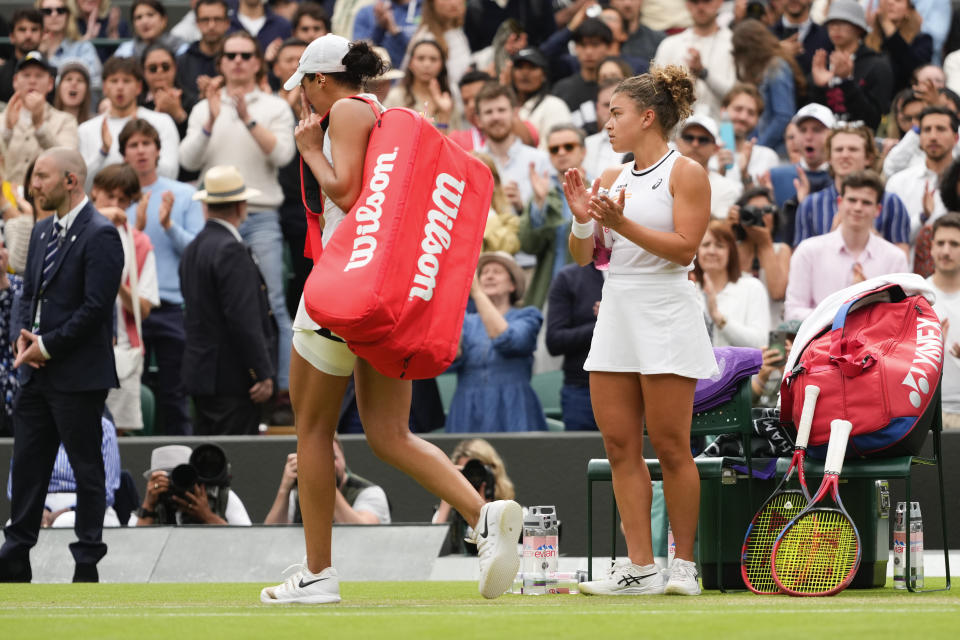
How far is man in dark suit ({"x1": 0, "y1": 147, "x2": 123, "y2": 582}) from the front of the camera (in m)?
7.52

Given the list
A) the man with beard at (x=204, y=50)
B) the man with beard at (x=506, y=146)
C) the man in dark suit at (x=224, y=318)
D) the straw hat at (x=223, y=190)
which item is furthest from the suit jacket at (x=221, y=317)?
the man with beard at (x=204, y=50)

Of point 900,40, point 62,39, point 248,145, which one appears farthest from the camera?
point 62,39

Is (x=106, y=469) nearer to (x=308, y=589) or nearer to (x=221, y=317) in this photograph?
(x=221, y=317)

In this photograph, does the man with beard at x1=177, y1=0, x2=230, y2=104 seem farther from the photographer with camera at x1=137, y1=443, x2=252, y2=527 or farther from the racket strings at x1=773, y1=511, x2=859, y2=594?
the racket strings at x1=773, y1=511, x2=859, y2=594

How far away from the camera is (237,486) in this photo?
30.9 feet

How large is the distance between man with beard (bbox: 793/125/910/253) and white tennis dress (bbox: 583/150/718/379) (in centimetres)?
457

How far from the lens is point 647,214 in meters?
5.73

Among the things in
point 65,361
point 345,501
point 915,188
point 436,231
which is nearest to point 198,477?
point 345,501

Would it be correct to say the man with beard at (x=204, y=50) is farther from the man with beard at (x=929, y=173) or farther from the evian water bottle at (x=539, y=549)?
the evian water bottle at (x=539, y=549)

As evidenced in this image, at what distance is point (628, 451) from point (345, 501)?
304cm

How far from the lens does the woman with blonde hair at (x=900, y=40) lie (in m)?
12.6

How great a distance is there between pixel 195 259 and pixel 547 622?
5.69 m

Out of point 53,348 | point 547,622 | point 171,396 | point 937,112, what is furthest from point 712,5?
point 547,622

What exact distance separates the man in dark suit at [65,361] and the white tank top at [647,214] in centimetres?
298
